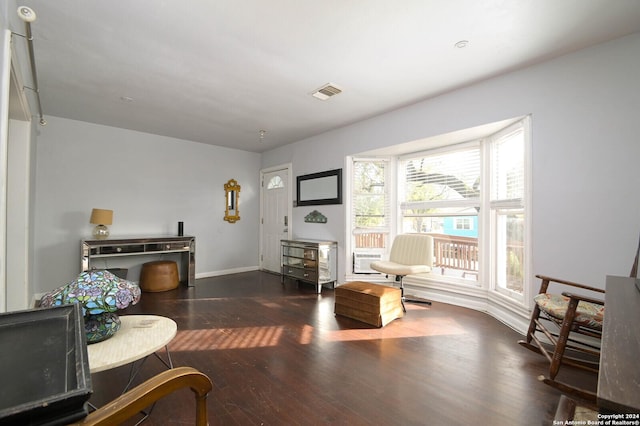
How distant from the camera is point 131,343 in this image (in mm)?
1453

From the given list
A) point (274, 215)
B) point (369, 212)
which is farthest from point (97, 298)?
point (274, 215)

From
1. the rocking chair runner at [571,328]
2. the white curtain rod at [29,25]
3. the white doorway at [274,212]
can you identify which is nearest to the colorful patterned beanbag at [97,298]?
the white curtain rod at [29,25]

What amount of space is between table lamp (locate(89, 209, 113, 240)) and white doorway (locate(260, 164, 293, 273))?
276cm

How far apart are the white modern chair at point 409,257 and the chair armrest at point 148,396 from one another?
9.37 ft

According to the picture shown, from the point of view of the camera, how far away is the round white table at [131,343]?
50.4 inches

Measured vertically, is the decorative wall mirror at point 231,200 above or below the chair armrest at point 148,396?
above

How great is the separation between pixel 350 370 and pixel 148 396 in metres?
1.61

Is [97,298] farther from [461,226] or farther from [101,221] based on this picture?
[461,226]

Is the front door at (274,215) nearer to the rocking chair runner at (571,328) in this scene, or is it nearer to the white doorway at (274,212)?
the white doorway at (274,212)

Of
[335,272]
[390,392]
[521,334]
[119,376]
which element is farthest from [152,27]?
[521,334]

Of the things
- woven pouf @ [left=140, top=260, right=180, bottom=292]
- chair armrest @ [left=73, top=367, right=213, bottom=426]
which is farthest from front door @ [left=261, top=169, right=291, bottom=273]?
chair armrest @ [left=73, top=367, right=213, bottom=426]

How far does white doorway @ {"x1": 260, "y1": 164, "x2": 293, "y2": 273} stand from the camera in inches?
227

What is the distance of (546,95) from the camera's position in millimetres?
2688

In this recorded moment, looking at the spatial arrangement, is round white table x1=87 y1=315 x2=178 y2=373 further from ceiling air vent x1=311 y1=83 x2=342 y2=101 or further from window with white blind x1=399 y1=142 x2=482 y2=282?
window with white blind x1=399 y1=142 x2=482 y2=282
